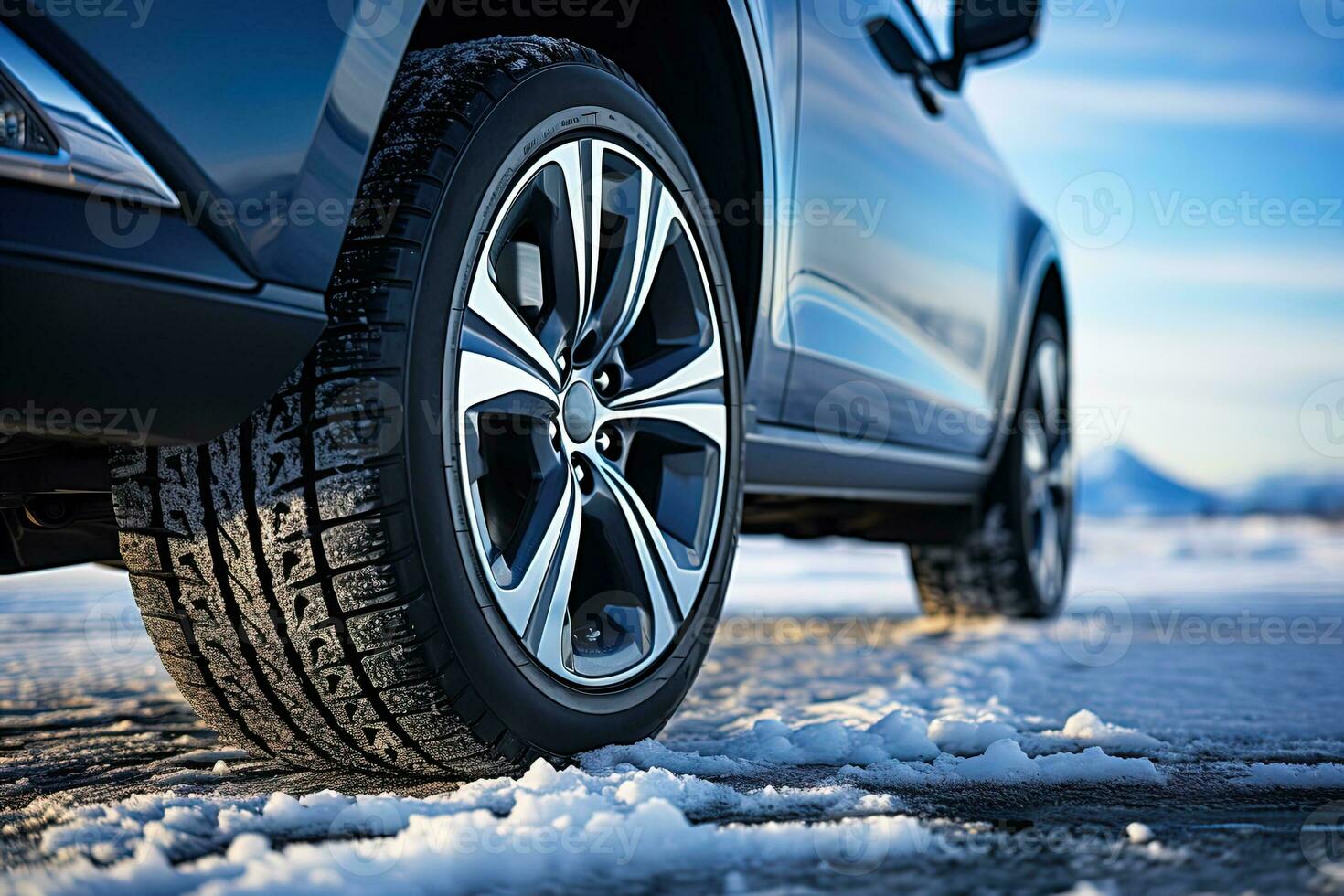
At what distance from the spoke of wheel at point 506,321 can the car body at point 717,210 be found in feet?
0.73

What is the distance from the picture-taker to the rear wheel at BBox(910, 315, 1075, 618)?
399cm

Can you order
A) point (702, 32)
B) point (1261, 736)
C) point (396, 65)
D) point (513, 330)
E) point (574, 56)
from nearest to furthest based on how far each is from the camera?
point (396, 65) < point (513, 330) < point (574, 56) < point (1261, 736) < point (702, 32)

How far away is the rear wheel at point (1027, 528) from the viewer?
3.99 meters

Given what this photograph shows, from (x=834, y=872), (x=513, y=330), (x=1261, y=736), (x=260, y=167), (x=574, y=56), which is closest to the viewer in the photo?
(x=834, y=872)

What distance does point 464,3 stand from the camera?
5.65ft

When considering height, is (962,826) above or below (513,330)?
below

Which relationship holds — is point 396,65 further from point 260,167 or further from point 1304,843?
point 1304,843

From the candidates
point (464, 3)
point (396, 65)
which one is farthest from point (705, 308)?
point (396, 65)

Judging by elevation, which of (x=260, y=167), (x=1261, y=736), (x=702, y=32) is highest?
(x=702, y=32)

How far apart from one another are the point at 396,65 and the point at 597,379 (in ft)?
1.87
